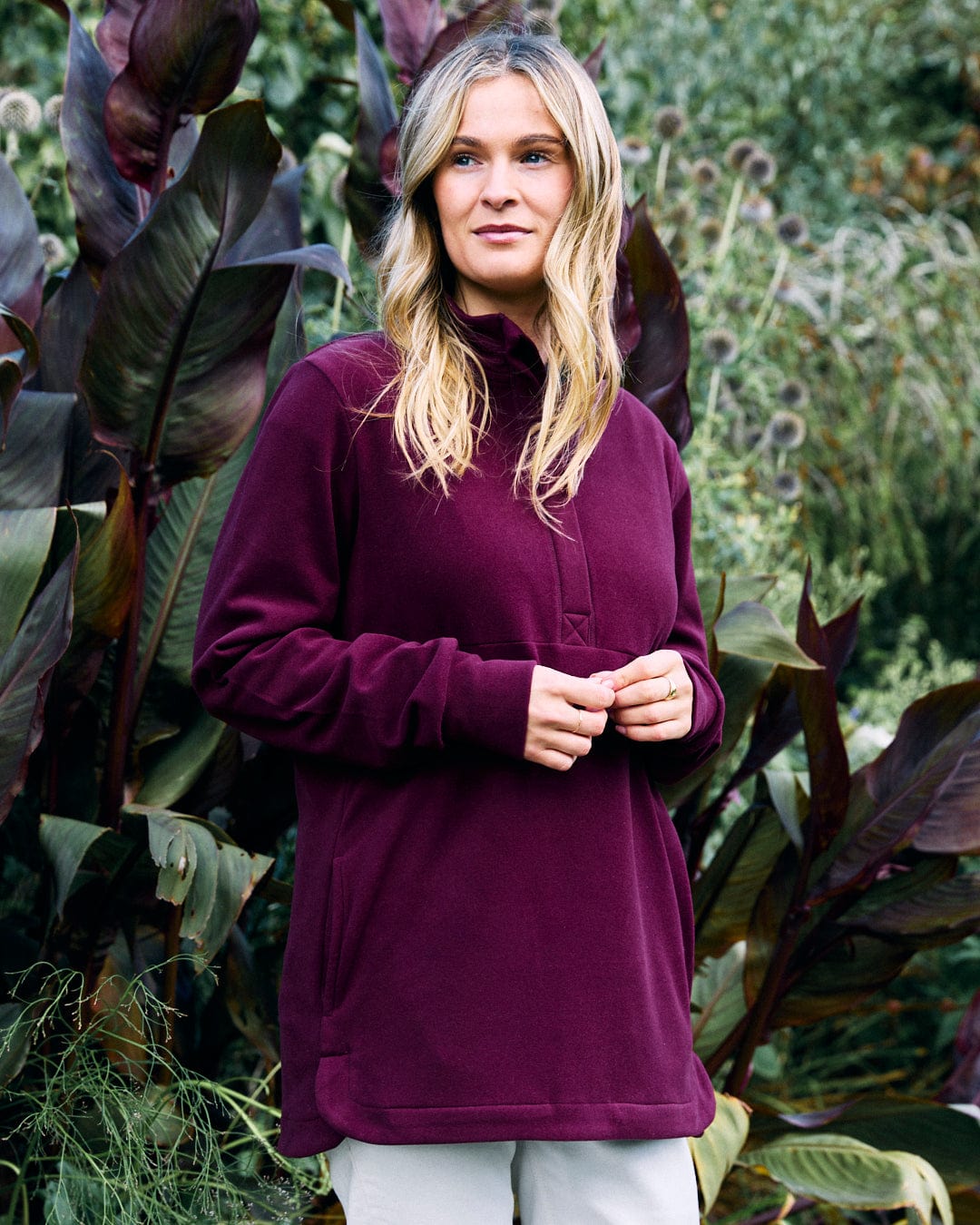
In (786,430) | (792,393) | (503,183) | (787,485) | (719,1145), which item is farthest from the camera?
(792,393)

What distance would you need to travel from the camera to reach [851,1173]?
2121 millimetres

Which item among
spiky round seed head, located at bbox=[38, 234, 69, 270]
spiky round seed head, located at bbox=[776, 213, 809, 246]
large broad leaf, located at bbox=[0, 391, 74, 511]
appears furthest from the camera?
spiky round seed head, located at bbox=[776, 213, 809, 246]

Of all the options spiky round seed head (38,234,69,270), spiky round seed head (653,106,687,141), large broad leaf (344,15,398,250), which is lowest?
spiky round seed head (38,234,69,270)

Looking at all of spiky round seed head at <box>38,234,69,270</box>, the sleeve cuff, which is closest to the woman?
the sleeve cuff

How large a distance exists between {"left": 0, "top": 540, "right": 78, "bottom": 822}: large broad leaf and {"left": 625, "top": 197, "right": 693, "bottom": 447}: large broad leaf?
106 cm

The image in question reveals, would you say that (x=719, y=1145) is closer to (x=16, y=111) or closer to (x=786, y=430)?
(x=786, y=430)

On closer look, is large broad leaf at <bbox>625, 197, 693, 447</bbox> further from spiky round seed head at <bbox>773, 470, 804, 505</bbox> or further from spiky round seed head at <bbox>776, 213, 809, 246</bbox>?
spiky round seed head at <bbox>776, 213, 809, 246</bbox>

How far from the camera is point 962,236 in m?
5.47

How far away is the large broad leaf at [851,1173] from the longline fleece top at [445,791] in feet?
2.30

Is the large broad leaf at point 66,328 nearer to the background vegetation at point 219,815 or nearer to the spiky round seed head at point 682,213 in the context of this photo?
the background vegetation at point 219,815

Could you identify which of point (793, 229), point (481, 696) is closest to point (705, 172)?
point (793, 229)

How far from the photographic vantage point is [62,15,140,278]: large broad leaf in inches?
80.7

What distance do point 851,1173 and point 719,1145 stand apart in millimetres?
265

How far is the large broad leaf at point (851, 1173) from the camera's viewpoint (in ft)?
6.66
